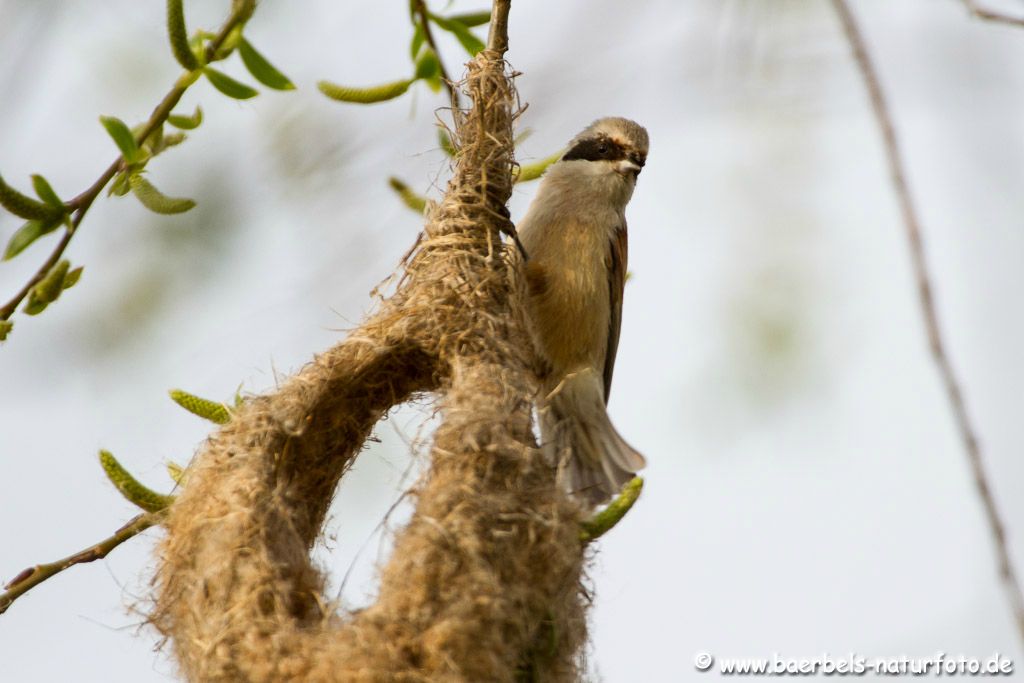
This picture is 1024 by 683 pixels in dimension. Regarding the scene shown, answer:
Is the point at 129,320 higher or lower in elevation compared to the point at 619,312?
higher

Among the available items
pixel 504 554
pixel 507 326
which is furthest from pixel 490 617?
pixel 507 326

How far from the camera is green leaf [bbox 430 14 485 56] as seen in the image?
9.51 feet

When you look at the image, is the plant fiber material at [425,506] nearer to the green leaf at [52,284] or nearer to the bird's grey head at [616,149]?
the green leaf at [52,284]

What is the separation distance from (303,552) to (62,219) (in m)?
0.95

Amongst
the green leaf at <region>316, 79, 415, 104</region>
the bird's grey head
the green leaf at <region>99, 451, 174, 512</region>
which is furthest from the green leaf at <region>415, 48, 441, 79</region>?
the bird's grey head

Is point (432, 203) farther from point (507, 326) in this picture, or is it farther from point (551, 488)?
point (551, 488)

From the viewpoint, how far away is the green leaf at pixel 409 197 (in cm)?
313

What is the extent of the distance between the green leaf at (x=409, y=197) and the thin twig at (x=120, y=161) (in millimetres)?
747

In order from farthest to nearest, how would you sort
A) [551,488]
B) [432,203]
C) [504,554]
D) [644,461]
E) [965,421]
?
[644,461] < [432,203] < [551,488] < [504,554] < [965,421]

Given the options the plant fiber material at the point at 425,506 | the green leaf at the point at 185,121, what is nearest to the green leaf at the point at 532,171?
the plant fiber material at the point at 425,506

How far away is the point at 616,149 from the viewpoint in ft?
13.2

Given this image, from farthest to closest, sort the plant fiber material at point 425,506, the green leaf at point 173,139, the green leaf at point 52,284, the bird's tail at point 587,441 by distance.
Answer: the bird's tail at point 587,441, the green leaf at point 173,139, the green leaf at point 52,284, the plant fiber material at point 425,506

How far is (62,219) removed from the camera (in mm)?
2457

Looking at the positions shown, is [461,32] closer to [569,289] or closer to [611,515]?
[569,289]
